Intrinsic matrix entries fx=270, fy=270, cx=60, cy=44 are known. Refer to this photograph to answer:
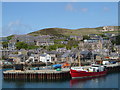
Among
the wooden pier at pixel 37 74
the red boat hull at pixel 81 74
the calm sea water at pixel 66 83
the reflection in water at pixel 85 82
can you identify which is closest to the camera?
the calm sea water at pixel 66 83

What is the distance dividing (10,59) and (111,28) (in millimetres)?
85170

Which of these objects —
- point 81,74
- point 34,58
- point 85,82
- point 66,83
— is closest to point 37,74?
point 66,83

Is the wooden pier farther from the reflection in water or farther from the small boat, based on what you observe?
the reflection in water

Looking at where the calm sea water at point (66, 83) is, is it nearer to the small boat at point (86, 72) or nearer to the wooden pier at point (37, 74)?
the small boat at point (86, 72)

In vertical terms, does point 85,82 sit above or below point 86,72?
below

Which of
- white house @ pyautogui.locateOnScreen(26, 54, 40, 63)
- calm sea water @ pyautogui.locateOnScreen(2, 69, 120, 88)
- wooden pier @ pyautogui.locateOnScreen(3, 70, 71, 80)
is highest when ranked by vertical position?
white house @ pyautogui.locateOnScreen(26, 54, 40, 63)

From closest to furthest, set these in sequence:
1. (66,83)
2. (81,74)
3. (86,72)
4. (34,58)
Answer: (66,83)
(81,74)
(86,72)
(34,58)

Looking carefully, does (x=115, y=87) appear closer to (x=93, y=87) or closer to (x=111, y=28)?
(x=93, y=87)

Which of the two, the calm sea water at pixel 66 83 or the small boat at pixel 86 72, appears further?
the small boat at pixel 86 72

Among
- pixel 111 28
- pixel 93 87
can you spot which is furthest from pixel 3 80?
pixel 111 28

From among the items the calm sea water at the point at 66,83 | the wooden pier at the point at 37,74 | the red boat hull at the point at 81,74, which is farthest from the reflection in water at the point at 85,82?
the wooden pier at the point at 37,74

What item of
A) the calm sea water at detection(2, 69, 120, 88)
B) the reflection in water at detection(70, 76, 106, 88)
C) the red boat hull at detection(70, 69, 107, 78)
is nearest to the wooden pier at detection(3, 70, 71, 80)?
the red boat hull at detection(70, 69, 107, 78)

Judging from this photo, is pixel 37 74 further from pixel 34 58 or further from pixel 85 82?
pixel 34 58

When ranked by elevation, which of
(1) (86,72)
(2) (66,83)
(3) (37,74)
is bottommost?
(2) (66,83)
